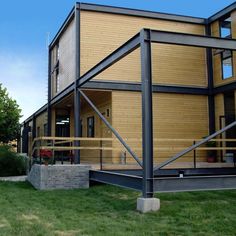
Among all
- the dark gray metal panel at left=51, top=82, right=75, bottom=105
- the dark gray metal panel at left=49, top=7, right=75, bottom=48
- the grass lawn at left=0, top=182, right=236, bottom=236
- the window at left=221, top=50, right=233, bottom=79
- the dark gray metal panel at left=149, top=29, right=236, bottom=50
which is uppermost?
the dark gray metal panel at left=49, top=7, right=75, bottom=48

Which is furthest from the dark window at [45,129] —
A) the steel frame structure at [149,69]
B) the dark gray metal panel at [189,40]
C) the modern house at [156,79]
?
the dark gray metal panel at [189,40]

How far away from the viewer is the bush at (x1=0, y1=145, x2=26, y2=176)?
18.2 m

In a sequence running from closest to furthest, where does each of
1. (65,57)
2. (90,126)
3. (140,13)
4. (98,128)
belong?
(140,13), (98,128), (65,57), (90,126)

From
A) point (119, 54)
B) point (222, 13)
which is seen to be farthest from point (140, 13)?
point (119, 54)

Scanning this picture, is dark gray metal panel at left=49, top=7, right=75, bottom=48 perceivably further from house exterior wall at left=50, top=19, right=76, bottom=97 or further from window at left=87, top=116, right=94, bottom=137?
window at left=87, top=116, right=94, bottom=137

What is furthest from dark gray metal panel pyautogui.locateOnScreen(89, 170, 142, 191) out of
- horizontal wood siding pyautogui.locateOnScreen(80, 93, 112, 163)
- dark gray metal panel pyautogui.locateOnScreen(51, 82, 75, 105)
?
dark gray metal panel pyautogui.locateOnScreen(51, 82, 75, 105)

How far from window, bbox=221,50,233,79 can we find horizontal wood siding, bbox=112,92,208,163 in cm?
158

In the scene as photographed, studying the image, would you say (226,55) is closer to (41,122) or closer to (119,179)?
(119,179)

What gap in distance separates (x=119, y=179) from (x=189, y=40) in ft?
13.3

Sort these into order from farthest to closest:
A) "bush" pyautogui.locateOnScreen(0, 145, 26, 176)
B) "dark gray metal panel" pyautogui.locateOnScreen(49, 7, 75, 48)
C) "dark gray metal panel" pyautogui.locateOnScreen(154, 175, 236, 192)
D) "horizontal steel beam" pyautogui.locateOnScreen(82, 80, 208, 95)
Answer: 1. "dark gray metal panel" pyautogui.locateOnScreen(49, 7, 75, 48)
2. "bush" pyautogui.locateOnScreen(0, 145, 26, 176)
3. "horizontal steel beam" pyautogui.locateOnScreen(82, 80, 208, 95)
4. "dark gray metal panel" pyautogui.locateOnScreen(154, 175, 236, 192)

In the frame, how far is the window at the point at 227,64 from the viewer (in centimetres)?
1880

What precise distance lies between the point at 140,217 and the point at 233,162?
10495 mm

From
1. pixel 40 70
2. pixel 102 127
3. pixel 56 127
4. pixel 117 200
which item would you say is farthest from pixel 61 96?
pixel 117 200

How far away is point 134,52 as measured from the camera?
62.4 feet
